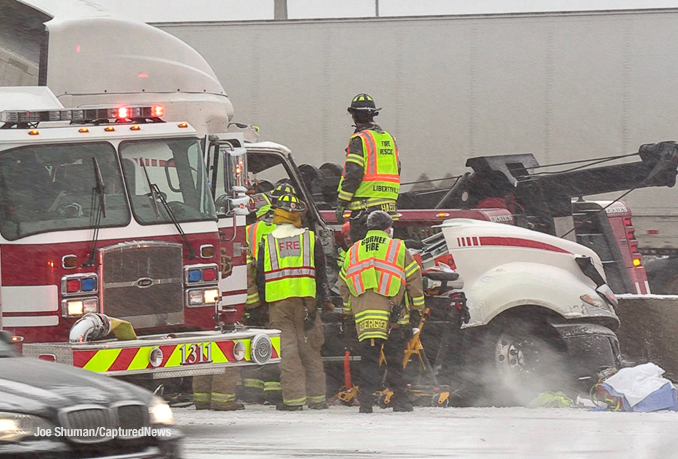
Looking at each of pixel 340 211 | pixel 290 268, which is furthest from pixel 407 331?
pixel 340 211

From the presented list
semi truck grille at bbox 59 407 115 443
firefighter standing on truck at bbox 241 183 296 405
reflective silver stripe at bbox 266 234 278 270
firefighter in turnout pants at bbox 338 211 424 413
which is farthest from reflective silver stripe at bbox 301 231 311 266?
semi truck grille at bbox 59 407 115 443

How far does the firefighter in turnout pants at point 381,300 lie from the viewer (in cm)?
994

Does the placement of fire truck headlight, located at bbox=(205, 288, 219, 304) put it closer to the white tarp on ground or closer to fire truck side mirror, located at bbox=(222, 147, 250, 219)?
fire truck side mirror, located at bbox=(222, 147, 250, 219)

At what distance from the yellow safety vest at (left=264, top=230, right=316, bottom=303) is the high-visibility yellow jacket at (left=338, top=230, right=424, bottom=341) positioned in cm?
39

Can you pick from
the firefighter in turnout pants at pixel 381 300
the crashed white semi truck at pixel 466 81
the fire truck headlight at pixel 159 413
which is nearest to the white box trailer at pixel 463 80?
the crashed white semi truck at pixel 466 81

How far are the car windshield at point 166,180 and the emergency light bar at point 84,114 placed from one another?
235 millimetres

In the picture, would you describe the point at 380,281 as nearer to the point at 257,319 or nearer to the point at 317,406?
the point at 317,406

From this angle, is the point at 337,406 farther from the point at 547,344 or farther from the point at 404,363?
the point at 547,344

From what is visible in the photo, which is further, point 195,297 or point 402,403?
point 402,403

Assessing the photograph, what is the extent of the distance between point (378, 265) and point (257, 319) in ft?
5.28

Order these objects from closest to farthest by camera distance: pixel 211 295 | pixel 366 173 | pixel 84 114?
1. pixel 84 114
2. pixel 211 295
3. pixel 366 173

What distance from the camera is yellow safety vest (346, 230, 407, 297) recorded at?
994cm

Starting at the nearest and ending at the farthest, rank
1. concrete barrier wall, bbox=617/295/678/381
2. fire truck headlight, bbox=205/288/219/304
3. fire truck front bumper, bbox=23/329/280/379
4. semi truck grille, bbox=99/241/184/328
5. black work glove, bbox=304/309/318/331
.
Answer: fire truck front bumper, bbox=23/329/280/379 < semi truck grille, bbox=99/241/184/328 < fire truck headlight, bbox=205/288/219/304 < black work glove, bbox=304/309/318/331 < concrete barrier wall, bbox=617/295/678/381

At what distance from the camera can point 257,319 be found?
1101 centimetres
